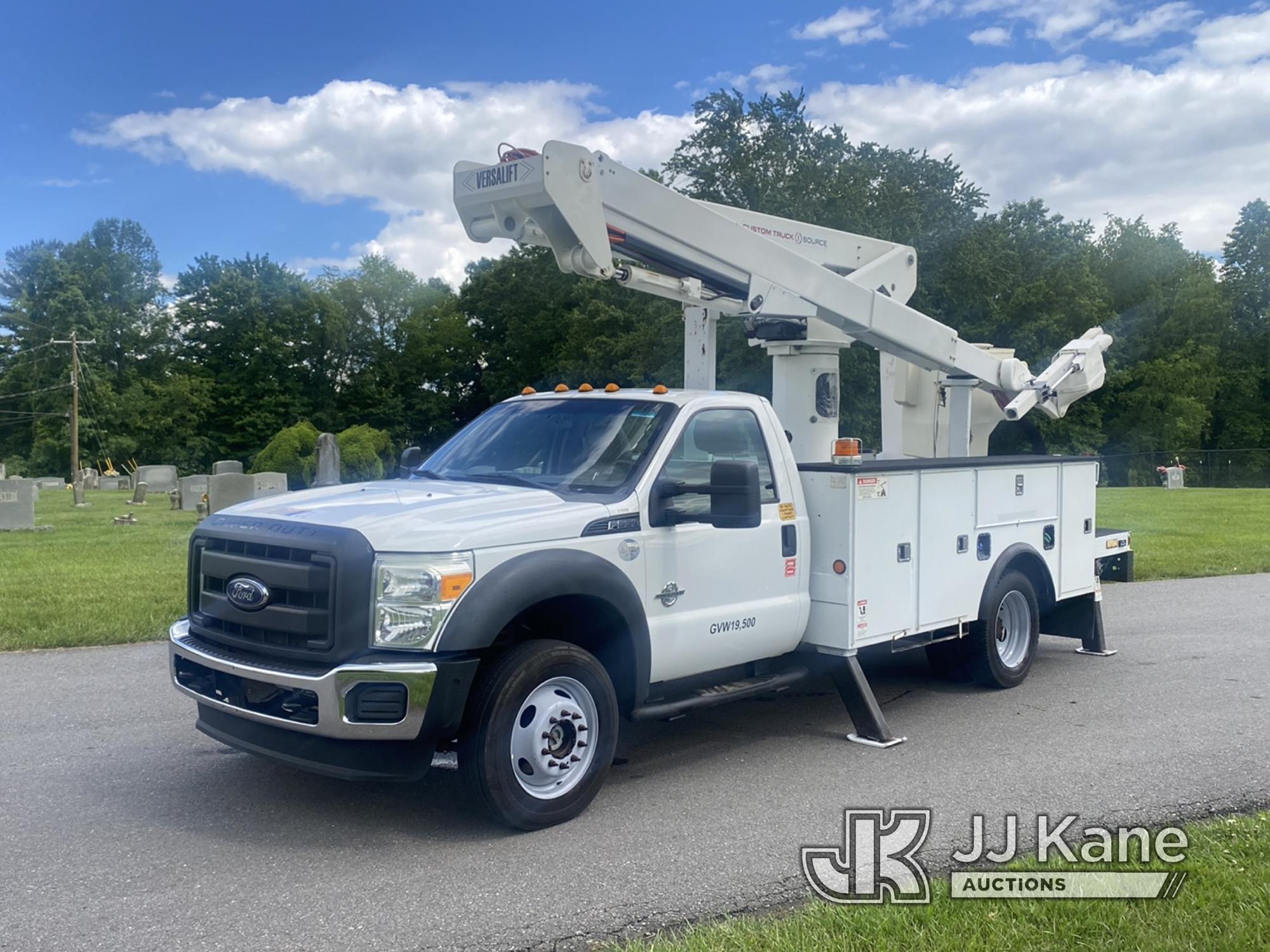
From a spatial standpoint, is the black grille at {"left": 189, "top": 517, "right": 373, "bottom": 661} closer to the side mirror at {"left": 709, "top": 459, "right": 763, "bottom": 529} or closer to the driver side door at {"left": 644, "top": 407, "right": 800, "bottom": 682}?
the driver side door at {"left": 644, "top": 407, "right": 800, "bottom": 682}

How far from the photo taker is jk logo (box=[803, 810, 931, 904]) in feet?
13.9

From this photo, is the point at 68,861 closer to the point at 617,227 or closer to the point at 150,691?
the point at 150,691

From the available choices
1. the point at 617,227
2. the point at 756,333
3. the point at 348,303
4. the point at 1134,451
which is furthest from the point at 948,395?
the point at 348,303

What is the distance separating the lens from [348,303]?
7088 centimetres

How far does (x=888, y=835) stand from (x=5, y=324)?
80.9 metres

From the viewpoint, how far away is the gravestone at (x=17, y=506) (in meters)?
20.1

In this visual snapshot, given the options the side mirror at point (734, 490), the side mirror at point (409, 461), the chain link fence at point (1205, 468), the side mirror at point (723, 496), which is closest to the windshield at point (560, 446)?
the side mirror at point (723, 496)

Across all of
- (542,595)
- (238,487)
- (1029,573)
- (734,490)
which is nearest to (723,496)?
(734,490)

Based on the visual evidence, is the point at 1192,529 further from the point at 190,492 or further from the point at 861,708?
the point at 190,492

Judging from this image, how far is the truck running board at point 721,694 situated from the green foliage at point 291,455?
18789 millimetres

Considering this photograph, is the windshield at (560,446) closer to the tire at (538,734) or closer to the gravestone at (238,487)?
the tire at (538,734)

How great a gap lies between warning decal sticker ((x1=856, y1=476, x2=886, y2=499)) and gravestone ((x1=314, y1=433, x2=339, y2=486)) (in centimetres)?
1231

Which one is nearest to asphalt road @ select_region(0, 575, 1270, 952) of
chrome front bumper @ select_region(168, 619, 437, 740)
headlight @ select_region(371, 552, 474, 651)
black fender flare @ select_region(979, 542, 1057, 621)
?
chrome front bumper @ select_region(168, 619, 437, 740)

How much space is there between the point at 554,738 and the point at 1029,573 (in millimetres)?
4576
